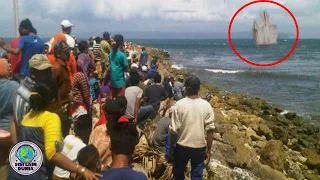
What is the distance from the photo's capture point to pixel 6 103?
3.48 metres

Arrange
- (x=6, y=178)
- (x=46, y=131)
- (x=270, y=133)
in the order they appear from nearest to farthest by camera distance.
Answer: (x=46, y=131) → (x=6, y=178) → (x=270, y=133)

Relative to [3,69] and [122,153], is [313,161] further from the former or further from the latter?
[3,69]

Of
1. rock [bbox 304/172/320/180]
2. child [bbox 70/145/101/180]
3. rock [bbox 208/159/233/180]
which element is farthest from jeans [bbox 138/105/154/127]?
rock [bbox 304/172/320/180]

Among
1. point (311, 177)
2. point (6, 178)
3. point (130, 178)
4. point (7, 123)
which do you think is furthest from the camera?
point (311, 177)

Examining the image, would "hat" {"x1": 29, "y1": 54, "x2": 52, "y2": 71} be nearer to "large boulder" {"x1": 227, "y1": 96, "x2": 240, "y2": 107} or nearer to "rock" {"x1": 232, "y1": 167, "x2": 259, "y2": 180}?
"rock" {"x1": 232, "y1": 167, "x2": 259, "y2": 180}

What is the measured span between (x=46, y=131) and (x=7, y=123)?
92 centimetres

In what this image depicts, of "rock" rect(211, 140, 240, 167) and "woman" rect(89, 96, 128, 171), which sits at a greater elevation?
"woman" rect(89, 96, 128, 171)

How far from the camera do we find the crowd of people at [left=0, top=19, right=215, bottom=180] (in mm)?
2789

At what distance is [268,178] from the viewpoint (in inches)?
242

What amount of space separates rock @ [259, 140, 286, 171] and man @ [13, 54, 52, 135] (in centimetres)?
591

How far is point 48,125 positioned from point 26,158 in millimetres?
336

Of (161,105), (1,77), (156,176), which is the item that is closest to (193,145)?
(156,176)

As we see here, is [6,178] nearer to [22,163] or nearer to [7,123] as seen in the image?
[22,163]

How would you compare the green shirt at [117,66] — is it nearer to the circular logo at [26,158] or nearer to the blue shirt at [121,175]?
the circular logo at [26,158]
